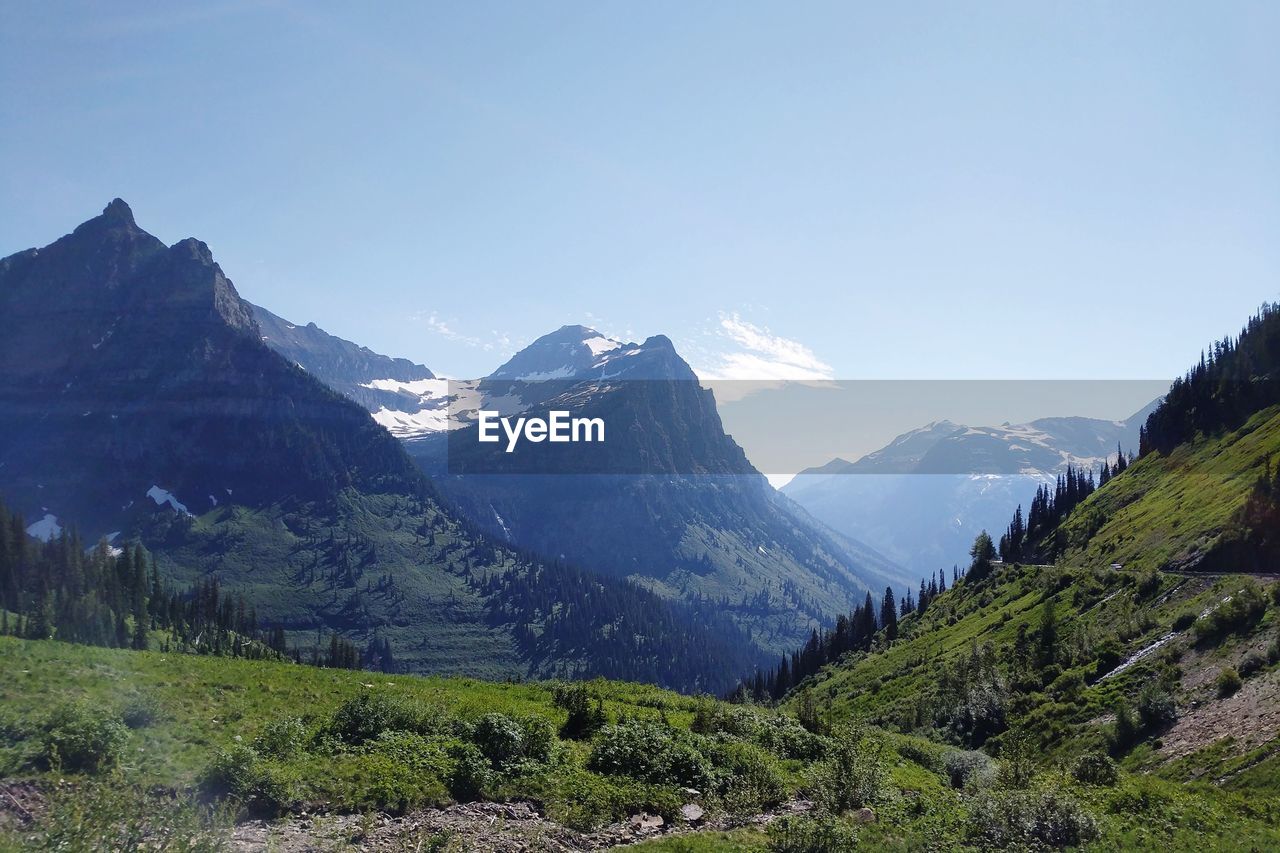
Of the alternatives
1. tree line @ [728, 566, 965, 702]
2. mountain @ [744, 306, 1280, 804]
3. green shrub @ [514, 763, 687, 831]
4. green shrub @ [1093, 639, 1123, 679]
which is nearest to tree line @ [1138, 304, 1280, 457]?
mountain @ [744, 306, 1280, 804]

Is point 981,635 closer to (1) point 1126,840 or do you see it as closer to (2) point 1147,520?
(2) point 1147,520

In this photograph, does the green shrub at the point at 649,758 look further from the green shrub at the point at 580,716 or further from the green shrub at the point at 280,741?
the green shrub at the point at 280,741

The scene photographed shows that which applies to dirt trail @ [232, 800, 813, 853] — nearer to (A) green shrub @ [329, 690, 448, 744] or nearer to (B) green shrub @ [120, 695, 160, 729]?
(A) green shrub @ [329, 690, 448, 744]

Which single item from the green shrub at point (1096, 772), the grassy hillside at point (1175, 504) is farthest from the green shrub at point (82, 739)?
the grassy hillside at point (1175, 504)

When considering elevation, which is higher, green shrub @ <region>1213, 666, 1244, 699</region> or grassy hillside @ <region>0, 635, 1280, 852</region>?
grassy hillside @ <region>0, 635, 1280, 852</region>

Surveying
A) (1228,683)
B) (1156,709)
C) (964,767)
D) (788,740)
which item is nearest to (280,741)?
(788,740)
